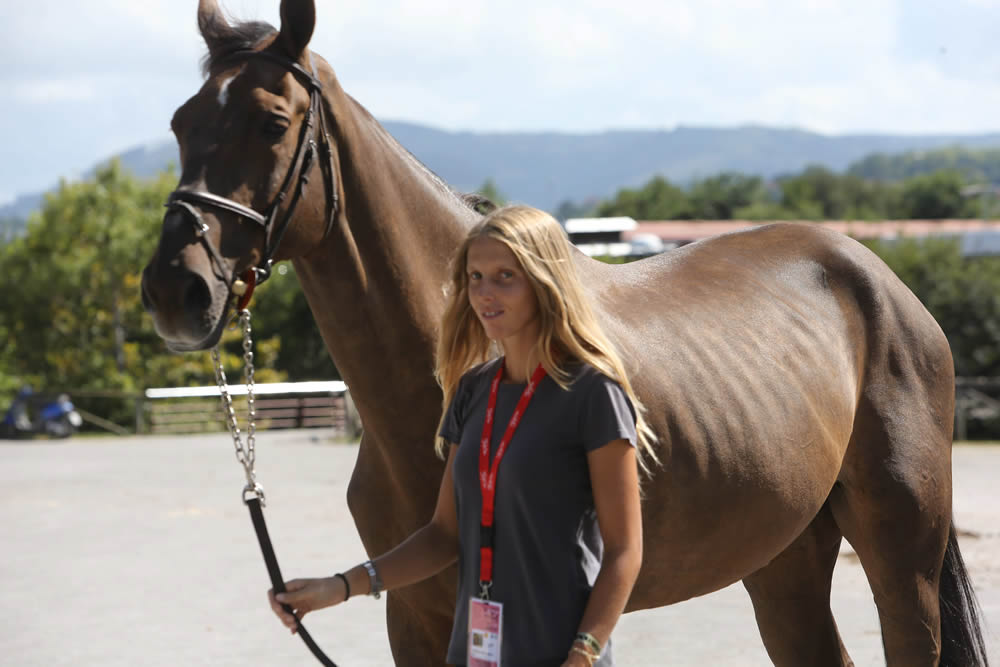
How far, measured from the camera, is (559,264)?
6.85 ft

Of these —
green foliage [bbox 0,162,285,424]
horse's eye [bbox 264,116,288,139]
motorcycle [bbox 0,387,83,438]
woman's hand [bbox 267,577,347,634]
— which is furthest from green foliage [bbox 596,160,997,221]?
woman's hand [bbox 267,577,347,634]

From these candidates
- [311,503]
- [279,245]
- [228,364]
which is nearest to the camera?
[279,245]

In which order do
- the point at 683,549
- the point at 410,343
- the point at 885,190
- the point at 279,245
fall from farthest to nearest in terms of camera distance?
1. the point at 885,190
2. the point at 683,549
3. the point at 410,343
4. the point at 279,245

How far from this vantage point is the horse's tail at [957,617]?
3850 mm

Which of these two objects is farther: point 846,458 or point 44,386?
point 44,386

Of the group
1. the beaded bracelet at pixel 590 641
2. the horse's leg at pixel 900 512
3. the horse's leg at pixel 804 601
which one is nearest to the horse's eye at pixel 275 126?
the beaded bracelet at pixel 590 641

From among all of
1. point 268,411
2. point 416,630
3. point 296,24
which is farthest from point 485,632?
point 268,411

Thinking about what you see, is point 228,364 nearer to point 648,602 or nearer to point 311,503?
point 311,503

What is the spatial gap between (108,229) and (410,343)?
2838 cm

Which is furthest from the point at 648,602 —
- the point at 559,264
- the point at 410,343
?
the point at 559,264

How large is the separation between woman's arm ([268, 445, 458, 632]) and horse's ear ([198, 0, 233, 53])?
110 centimetres

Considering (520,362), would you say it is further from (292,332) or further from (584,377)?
(292,332)

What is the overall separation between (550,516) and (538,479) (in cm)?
7

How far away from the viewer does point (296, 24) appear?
2.53m
